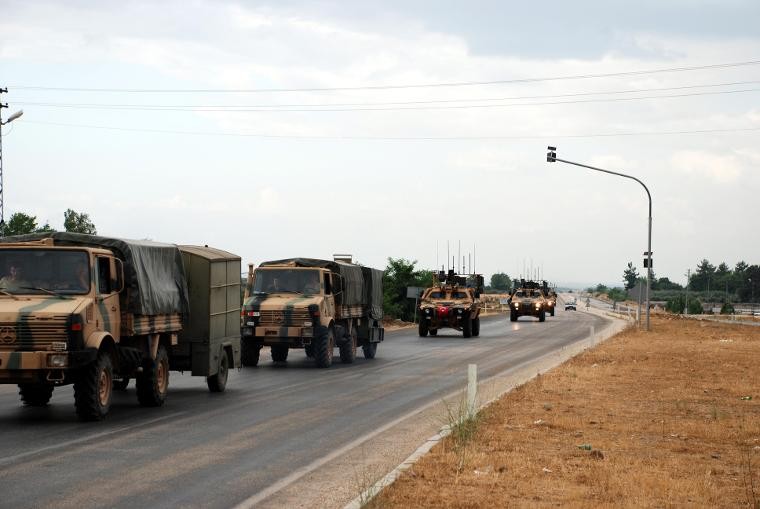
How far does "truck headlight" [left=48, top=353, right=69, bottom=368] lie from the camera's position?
15.1 meters

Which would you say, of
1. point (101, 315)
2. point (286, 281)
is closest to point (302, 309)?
point (286, 281)

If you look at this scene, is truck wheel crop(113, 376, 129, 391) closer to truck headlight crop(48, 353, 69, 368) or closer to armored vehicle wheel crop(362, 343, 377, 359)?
truck headlight crop(48, 353, 69, 368)

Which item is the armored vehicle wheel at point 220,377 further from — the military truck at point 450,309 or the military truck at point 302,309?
the military truck at point 450,309

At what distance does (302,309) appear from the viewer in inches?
1094

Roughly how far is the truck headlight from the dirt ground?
5304mm

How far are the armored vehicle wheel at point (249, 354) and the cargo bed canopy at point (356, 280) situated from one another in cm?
222

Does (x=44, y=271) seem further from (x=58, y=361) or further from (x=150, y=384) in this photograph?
(x=150, y=384)

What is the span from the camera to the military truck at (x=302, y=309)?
2781 centimetres

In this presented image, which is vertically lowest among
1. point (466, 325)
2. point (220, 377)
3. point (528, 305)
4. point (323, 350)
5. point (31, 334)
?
point (220, 377)

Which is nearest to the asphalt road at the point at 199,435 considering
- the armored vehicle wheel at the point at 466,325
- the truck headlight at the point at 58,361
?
the truck headlight at the point at 58,361

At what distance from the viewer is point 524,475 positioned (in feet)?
36.0

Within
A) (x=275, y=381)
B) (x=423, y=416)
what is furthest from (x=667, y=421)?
(x=275, y=381)

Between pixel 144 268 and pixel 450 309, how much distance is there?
33373 mm

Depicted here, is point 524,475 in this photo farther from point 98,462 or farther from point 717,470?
point 98,462
